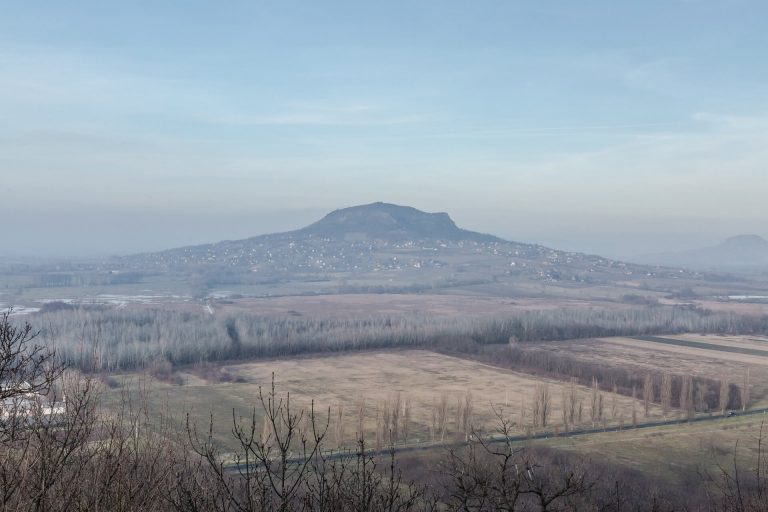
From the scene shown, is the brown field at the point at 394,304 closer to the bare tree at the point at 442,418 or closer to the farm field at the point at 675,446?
the bare tree at the point at 442,418

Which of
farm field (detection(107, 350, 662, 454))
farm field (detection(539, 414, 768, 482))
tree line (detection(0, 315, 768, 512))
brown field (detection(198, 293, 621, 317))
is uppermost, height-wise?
tree line (detection(0, 315, 768, 512))

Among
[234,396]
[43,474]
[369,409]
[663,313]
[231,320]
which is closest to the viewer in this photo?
[43,474]

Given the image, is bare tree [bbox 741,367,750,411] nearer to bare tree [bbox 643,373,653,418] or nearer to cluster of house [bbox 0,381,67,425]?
bare tree [bbox 643,373,653,418]

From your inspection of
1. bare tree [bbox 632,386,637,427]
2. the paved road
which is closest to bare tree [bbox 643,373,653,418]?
bare tree [bbox 632,386,637,427]

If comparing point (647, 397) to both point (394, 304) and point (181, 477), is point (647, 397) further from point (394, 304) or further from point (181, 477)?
point (394, 304)

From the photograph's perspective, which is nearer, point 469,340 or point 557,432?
point 557,432

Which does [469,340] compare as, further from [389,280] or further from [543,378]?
[389,280]

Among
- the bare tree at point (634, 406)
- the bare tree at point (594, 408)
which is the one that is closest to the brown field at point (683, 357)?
the bare tree at point (634, 406)

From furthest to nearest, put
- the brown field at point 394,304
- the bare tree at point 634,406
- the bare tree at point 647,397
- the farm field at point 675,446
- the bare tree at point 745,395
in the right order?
the brown field at point 394,304, the bare tree at point 745,395, the bare tree at point 647,397, the bare tree at point 634,406, the farm field at point 675,446

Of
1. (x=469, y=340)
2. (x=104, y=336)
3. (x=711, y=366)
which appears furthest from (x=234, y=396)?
(x=711, y=366)
